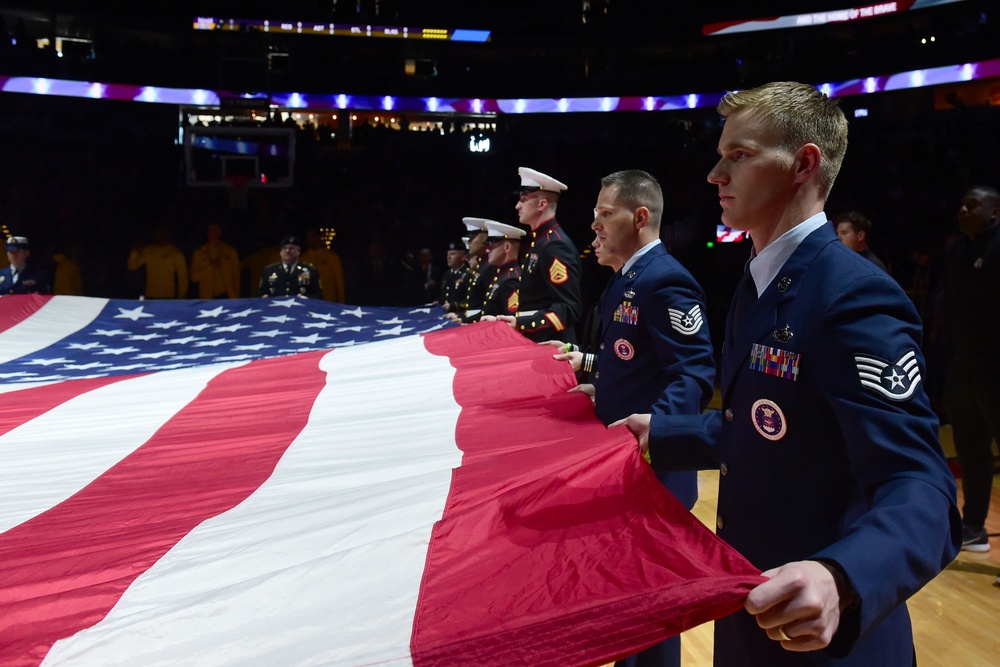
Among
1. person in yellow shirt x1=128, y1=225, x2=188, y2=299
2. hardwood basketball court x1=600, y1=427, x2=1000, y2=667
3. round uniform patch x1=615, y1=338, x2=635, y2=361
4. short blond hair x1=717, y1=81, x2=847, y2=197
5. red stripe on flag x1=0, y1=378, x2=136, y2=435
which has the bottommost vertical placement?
hardwood basketball court x1=600, y1=427, x2=1000, y2=667

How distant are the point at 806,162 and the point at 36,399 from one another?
91.6 inches

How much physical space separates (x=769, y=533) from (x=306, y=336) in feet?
13.5

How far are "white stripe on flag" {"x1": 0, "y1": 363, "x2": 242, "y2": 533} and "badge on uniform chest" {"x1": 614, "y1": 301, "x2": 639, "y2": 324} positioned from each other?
1.28 metres

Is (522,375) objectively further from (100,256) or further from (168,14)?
(168,14)

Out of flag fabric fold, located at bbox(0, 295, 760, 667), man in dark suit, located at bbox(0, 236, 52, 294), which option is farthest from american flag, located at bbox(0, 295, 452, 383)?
flag fabric fold, located at bbox(0, 295, 760, 667)

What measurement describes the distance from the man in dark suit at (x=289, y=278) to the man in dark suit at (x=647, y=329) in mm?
4847

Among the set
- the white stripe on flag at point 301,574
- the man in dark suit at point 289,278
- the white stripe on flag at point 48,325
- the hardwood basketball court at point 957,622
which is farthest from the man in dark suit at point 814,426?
the man in dark suit at point 289,278

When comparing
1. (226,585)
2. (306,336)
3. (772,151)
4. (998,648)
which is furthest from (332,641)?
(306,336)

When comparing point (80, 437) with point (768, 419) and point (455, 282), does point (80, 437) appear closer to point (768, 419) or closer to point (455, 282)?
point (768, 419)

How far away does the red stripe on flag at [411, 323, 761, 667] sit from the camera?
2.89ft

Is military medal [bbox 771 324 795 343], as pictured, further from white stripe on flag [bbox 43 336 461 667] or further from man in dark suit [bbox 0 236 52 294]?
man in dark suit [bbox 0 236 52 294]

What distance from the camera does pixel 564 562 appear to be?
1042mm


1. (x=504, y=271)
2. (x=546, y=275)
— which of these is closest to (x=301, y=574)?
(x=546, y=275)

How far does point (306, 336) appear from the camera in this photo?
4.90 metres
